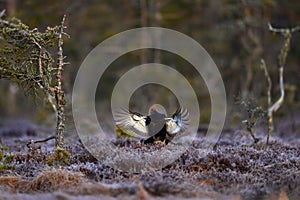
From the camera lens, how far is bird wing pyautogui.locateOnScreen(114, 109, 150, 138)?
10.5 metres

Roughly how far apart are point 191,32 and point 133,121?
54.3 feet

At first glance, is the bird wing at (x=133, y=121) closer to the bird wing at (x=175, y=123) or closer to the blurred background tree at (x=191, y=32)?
the bird wing at (x=175, y=123)

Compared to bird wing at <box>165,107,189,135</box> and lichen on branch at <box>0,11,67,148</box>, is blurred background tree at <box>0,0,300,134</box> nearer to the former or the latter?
bird wing at <box>165,107,189,135</box>

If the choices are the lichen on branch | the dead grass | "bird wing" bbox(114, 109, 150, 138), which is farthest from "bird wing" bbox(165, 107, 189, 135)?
the dead grass

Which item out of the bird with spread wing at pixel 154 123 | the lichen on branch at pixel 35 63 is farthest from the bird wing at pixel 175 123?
the lichen on branch at pixel 35 63

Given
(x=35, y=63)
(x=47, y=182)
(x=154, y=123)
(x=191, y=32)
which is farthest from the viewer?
(x=191, y=32)

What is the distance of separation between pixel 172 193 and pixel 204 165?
5.94ft

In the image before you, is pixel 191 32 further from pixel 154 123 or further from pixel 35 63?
pixel 35 63

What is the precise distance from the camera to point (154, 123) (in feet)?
34.5

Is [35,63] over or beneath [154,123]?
over

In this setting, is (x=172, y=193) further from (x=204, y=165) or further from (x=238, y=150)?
(x=238, y=150)

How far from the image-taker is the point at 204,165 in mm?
9383

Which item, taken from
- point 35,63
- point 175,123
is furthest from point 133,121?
point 35,63

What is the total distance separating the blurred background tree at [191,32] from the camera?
20.1m
